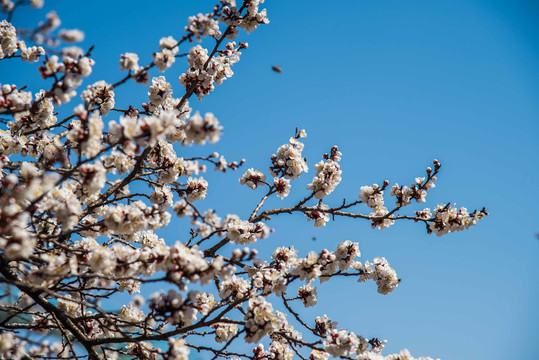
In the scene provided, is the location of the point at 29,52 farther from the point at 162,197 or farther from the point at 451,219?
the point at 451,219

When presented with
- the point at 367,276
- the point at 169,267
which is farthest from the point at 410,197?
the point at 169,267

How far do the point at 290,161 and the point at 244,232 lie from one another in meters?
1.30

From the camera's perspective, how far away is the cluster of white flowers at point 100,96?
4020 mm

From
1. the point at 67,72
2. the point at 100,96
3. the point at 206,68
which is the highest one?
the point at 206,68

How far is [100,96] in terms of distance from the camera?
4.58 m

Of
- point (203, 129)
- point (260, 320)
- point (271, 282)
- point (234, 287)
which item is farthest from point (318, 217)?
point (203, 129)

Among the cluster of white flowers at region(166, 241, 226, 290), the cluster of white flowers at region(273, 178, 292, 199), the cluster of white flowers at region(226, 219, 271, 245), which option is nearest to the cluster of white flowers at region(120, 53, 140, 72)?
the cluster of white flowers at region(166, 241, 226, 290)

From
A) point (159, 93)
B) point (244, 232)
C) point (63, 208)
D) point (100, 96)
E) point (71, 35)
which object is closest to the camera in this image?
point (71, 35)

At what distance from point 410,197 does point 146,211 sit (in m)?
3.33

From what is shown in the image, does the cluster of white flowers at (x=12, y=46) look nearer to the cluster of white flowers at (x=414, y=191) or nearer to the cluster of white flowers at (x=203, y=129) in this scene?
the cluster of white flowers at (x=203, y=129)

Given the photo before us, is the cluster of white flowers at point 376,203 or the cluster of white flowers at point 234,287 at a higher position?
the cluster of white flowers at point 376,203

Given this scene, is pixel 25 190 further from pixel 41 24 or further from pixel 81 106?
pixel 41 24

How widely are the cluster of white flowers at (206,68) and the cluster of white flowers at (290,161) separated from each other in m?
1.28

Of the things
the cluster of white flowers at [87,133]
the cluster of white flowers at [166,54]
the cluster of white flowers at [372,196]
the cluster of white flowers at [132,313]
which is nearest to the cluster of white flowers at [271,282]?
the cluster of white flowers at [372,196]
